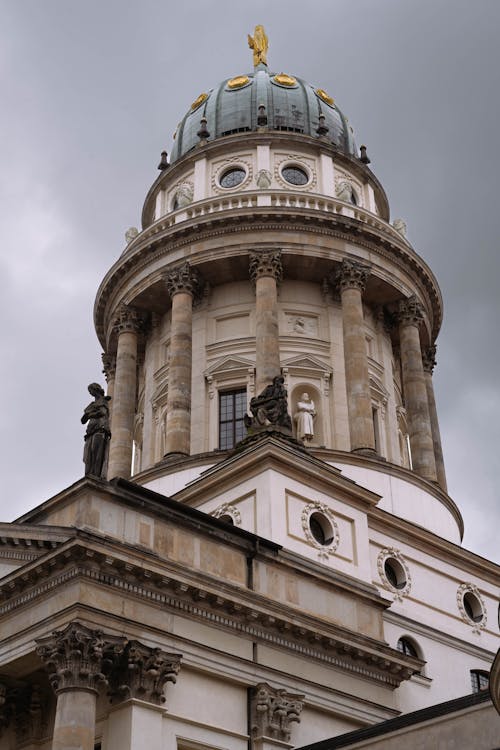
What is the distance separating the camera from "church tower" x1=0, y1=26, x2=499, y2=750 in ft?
80.2

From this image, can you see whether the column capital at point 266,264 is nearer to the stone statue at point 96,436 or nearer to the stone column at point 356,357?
the stone column at point 356,357

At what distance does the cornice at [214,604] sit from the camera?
24000mm

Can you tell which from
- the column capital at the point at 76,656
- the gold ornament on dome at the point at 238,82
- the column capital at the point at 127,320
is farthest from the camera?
the gold ornament on dome at the point at 238,82

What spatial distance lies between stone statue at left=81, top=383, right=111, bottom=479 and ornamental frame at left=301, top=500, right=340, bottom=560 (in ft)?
21.2

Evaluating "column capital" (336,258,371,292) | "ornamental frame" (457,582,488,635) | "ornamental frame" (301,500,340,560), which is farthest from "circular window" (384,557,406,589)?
"column capital" (336,258,371,292)

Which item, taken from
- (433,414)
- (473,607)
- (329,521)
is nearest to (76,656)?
(329,521)

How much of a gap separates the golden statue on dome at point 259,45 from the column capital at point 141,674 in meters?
36.0

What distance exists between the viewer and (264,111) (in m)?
47.0

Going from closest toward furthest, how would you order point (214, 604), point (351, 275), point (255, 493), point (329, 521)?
point (214, 604) → point (255, 493) → point (329, 521) → point (351, 275)

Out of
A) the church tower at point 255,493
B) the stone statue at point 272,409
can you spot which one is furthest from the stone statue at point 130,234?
the stone statue at point 272,409

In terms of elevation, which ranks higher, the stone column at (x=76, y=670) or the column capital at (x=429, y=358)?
the column capital at (x=429, y=358)

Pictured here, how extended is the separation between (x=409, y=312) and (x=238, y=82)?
1377cm

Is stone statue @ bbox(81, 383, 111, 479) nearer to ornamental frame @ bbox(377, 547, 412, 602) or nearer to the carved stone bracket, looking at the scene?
the carved stone bracket

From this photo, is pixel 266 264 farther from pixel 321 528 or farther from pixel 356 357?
pixel 321 528
